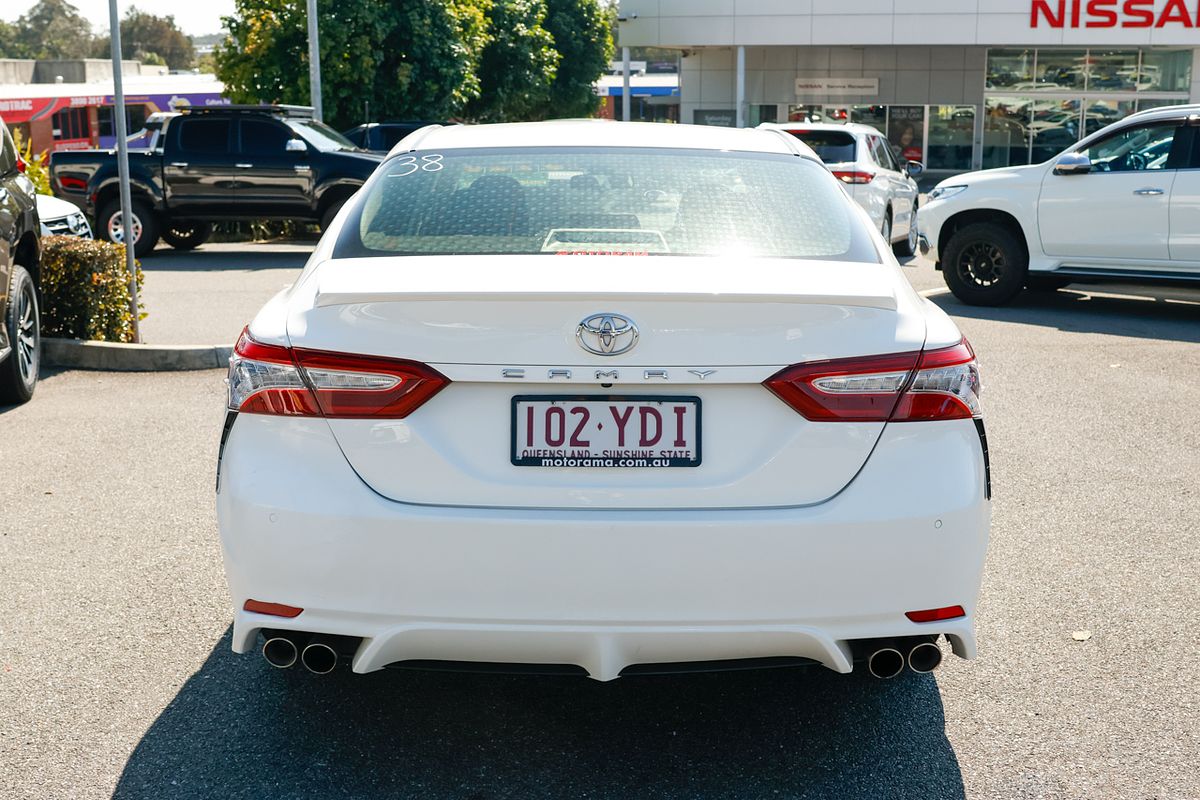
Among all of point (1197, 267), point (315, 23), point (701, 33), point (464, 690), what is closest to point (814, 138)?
point (1197, 267)

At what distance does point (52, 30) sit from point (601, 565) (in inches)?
5141

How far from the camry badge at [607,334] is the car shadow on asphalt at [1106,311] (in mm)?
8774

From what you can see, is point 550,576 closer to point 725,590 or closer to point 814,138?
point 725,590

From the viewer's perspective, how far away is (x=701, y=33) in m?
41.6

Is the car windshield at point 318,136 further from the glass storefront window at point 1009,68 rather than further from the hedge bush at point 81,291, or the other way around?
the glass storefront window at point 1009,68

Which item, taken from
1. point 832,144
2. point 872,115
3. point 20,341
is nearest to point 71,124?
point 872,115

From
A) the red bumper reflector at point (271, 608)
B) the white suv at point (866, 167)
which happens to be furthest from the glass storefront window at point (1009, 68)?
the red bumper reflector at point (271, 608)

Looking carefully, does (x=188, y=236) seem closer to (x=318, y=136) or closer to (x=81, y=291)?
(x=318, y=136)

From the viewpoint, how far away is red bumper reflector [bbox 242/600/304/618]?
3.27 m

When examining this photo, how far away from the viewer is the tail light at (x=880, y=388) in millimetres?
3146

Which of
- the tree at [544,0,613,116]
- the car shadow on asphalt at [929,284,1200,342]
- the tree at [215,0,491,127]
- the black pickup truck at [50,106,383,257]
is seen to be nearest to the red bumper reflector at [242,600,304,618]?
the car shadow on asphalt at [929,284,1200,342]

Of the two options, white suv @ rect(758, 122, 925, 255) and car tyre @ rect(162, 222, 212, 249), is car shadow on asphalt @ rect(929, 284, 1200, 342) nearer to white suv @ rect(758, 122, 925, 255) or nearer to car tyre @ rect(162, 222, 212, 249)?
white suv @ rect(758, 122, 925, 255)

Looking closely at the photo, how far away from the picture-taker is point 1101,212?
1197 cm

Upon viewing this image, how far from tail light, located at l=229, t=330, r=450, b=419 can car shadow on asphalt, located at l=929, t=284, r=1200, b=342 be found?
9.01 m
